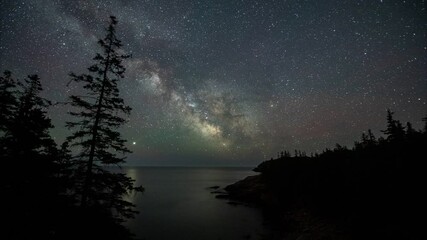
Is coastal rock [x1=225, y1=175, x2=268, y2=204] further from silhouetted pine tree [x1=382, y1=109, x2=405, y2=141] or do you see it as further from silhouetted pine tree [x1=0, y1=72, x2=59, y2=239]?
silhouetted pine tree [x1=0, y1=72, x2=59, y2=239]

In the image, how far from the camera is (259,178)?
2835 inches

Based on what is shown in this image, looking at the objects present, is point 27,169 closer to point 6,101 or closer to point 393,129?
point 6,101

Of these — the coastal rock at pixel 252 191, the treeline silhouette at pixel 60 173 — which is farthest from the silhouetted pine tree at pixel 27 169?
the coastal rock at pixel 252 191

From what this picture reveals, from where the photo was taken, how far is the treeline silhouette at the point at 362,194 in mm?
22500

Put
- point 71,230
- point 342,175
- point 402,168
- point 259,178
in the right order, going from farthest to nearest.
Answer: point 259,178 → point 342,175 → point 402,168 → point 71,230

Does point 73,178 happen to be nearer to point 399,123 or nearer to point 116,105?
point 116,105

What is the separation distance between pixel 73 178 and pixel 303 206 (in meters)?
43.1

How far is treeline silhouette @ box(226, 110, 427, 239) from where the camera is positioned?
2250cm

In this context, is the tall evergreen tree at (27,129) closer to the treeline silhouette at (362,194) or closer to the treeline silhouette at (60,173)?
the treeline silhouette at (60,173)

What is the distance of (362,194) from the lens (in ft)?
Result: 94.6

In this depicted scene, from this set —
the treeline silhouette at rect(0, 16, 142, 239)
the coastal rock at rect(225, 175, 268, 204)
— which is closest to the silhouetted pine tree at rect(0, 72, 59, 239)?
the treeline silhouette at rect(0, 16, 142, 239)

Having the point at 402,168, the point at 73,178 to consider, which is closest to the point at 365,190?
the point at 402,168

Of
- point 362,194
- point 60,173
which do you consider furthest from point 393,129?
point 60,173

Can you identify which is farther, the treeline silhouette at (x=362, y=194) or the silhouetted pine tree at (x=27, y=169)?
the treeline silhouette at (x=362, y=194)
